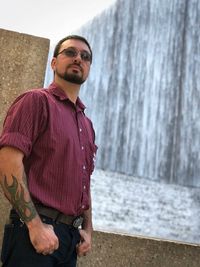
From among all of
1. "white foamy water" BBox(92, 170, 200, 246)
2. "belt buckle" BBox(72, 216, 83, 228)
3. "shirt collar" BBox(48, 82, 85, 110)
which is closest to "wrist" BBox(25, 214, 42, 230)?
"belt buckle" BBox(72, 216, 83, 228)

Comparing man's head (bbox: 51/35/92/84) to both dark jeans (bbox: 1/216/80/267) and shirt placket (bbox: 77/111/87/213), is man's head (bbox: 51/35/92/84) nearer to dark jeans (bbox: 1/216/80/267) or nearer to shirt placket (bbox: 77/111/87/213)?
shirt placket (bbox: 77/111/87/213)

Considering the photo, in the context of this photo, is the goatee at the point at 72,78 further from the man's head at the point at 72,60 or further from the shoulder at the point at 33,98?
the shoulder at the point at 33,98

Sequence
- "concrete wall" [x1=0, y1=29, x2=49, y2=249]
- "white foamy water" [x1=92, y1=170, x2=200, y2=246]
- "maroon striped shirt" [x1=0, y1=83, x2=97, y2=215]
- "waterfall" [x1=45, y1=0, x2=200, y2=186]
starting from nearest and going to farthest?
"maroon striped shirt" [x1=0, y1=83, x2=97, y2=215]
"concrete wall" [x1=0, y1=29, x2=49, y2=249]
"white foamy water" [x1=92, y1=170, x2=200, y2=246]
"waterfall" [x1=45, y1=0, x2=200, y2=186]

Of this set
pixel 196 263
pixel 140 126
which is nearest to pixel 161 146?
pixel 140 126

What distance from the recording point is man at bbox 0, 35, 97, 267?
1503 mm

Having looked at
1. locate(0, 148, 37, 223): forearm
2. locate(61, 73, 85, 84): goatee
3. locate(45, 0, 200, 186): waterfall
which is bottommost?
locate(0, 148, 37, 223): forearm

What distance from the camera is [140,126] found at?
28.2ft

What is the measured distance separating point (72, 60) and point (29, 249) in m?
0.73

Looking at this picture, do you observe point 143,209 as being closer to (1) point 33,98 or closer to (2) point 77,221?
(2) point 77,221

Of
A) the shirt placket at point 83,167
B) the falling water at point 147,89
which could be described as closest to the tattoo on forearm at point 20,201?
the shirt placket at point 83,167

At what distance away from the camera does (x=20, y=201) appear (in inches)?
59.7

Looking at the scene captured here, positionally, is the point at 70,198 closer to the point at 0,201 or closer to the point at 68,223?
the point at 68,223

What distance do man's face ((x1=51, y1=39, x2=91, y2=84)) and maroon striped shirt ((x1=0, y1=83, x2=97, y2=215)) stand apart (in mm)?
146

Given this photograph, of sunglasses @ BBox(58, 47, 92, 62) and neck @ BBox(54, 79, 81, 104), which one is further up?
sunglasses @ BBox(58, 47, 92, 62)
